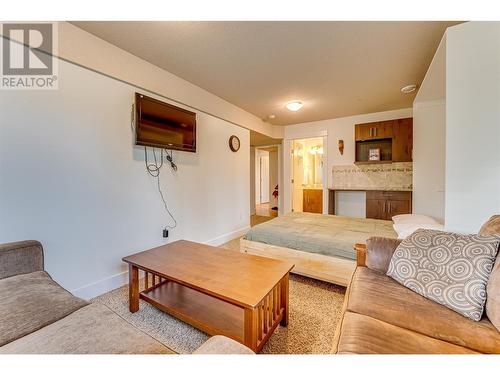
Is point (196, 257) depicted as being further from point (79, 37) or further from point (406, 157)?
point (406, 157)

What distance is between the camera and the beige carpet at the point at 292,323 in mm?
1400

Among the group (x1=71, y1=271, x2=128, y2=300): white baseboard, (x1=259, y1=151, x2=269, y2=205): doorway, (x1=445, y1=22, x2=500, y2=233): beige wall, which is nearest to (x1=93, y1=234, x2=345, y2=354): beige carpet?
(x1=71, y1=271, x2=128, y2=300): white baseboard

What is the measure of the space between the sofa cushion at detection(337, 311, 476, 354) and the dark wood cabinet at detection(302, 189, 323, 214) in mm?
4100

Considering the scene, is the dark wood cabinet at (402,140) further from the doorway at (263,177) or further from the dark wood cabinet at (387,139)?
the doorway at (263,177)

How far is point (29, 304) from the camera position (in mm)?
1015

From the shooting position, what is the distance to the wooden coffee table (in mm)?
1240

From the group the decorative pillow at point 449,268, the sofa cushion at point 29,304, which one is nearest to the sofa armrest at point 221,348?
the sofa cushion at point 29,304

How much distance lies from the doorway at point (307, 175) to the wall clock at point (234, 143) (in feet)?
5.79

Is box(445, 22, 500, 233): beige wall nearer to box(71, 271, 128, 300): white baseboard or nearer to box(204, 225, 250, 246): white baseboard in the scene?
box(204, 225, 250, 246): white baseboard

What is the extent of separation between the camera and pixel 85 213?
1.93 meters

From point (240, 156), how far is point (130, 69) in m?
2.21

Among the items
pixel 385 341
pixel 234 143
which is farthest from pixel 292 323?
pixel 234 143

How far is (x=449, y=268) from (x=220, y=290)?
4.21ft
